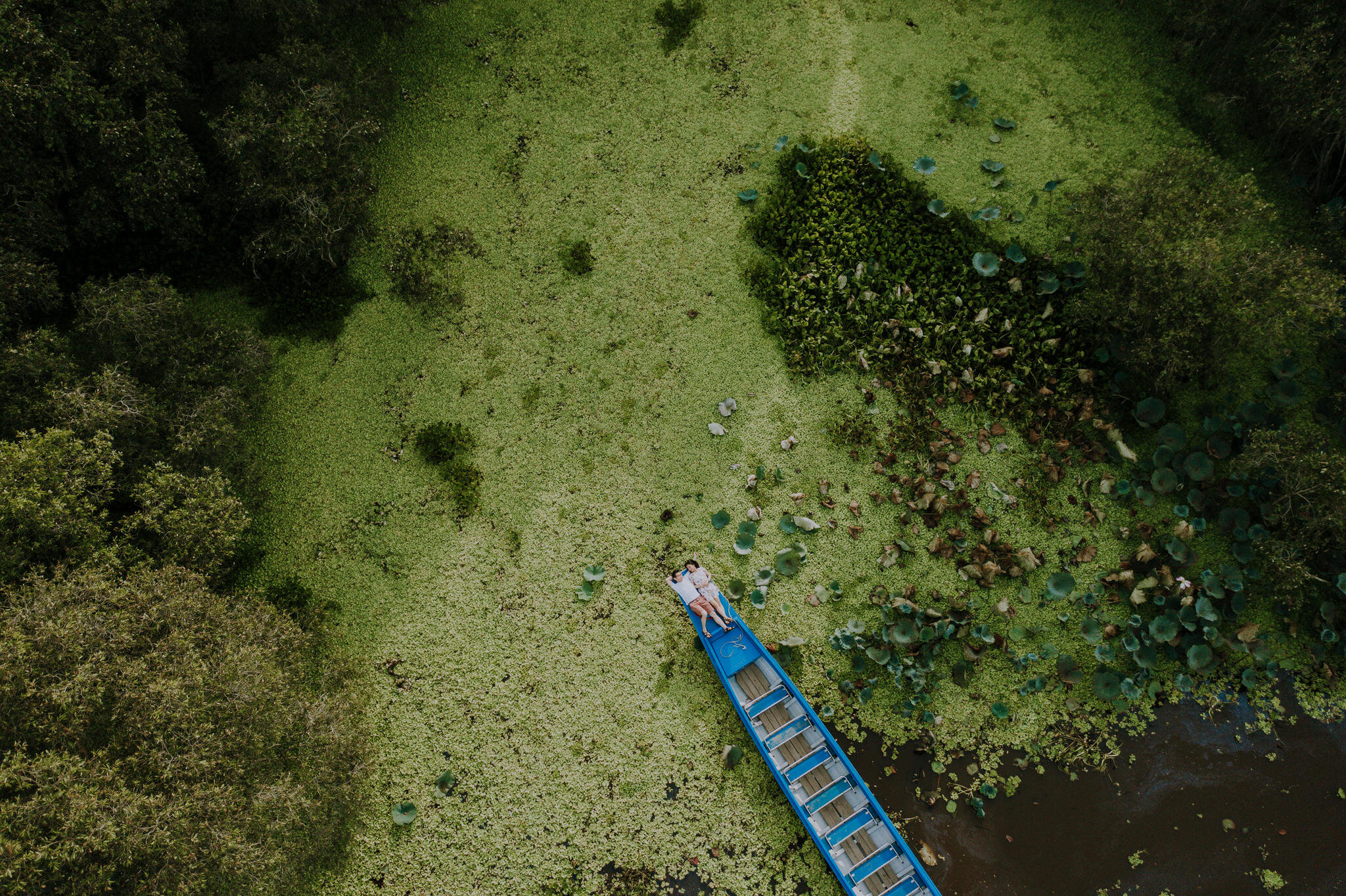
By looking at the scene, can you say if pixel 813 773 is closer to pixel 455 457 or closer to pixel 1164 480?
pixel 1164 480

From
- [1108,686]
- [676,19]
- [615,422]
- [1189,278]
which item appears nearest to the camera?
[1189,278]

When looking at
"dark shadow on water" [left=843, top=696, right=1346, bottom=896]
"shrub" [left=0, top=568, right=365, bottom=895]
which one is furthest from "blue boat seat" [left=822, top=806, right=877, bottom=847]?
"shrub" [left=0, top=568, right=365, bottom=895]

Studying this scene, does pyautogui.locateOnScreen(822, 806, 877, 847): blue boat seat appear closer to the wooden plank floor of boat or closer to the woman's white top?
the wooden plank floor of boat

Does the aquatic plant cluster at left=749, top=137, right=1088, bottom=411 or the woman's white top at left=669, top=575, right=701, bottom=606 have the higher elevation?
the aquatic plant cluster at left=749, top=137, right=1088, bottom=411

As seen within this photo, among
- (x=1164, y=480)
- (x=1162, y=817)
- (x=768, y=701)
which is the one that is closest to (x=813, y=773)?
(x=768, y=701)

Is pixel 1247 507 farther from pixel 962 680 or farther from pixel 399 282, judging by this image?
pixel 399 282

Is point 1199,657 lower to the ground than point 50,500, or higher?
lower

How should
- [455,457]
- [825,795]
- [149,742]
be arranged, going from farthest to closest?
[455,457] < [825,795] < [149,742]

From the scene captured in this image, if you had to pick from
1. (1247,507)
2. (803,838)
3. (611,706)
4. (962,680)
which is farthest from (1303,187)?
(611,706)
